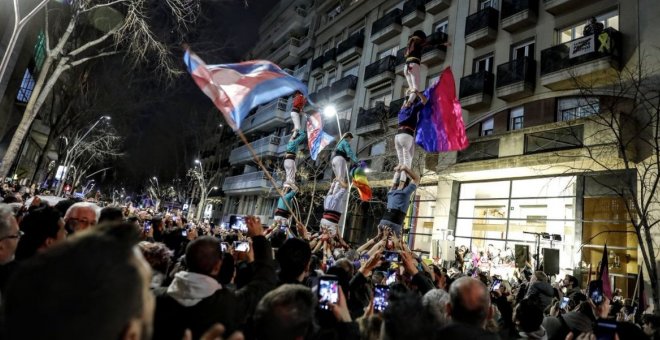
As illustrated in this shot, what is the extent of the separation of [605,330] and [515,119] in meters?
17.4

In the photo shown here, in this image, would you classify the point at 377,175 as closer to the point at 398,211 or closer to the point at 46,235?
the point at 398,211

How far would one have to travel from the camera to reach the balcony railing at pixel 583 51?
14.5 metres

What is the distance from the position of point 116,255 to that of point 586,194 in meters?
17.6

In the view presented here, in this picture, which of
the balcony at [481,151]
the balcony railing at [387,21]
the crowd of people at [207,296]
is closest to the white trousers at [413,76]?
the crowd of people at [207,296]

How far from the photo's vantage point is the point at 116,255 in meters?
1.16

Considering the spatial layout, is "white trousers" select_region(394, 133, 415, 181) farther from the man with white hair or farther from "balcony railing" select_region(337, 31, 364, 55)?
"balcony railing" select_region(337, 31, 364, 55)

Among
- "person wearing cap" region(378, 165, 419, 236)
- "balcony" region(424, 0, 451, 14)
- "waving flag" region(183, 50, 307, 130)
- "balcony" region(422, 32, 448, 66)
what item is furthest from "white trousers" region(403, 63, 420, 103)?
"balcony" region(424, 0, 451, 14)

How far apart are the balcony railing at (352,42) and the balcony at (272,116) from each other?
8.80 m

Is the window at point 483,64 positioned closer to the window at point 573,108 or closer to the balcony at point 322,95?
the window at point 573,108

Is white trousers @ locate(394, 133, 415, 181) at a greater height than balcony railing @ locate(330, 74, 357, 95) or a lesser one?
lesser

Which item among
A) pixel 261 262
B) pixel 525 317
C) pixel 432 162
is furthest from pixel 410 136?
pixel 432 162

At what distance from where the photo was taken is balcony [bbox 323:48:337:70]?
3400 centimetres

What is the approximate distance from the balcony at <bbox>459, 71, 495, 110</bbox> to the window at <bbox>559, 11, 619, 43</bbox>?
334 cm

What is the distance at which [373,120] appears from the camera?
83.1 ft
